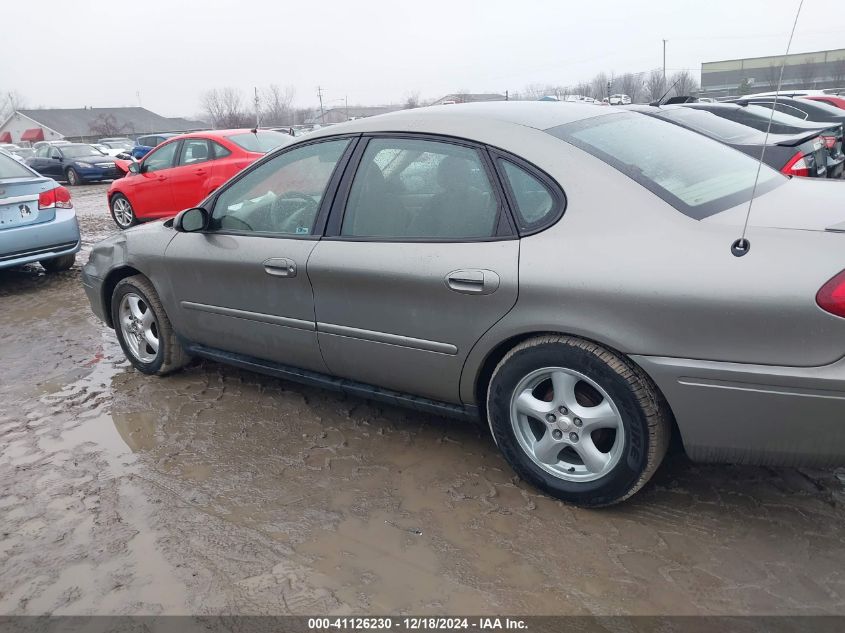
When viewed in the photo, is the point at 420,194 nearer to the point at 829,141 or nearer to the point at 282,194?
the point at 282,194

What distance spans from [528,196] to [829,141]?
626cm

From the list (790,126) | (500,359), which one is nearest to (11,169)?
(500,359)

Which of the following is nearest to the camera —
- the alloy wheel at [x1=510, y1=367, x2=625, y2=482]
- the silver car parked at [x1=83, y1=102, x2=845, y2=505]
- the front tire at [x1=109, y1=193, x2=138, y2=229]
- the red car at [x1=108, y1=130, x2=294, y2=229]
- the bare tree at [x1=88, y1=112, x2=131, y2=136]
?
the silver car parked at [x1=83, y1=102, x2=845, y2=505]

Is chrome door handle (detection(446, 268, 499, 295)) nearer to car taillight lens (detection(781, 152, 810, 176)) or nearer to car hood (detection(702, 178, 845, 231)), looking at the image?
car hood (detection(702, 178, 845, 231))

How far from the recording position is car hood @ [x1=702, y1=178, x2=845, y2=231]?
235 cm

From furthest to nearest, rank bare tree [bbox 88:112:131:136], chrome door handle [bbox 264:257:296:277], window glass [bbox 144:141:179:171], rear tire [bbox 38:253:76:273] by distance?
1. bare tree [bbox 88:112:131:136]
2. window glass [bbox 144:141:179:171]
3. rear tire [bbox 38:253:76:273]
4. chrome door handle [bbox 264:257:296:277]

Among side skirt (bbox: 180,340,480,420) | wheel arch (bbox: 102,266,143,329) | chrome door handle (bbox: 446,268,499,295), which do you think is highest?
chrome door handle (bbox: 446,268,499,295)

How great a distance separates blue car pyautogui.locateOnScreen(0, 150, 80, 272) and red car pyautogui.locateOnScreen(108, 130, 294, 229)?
2283 millimetres

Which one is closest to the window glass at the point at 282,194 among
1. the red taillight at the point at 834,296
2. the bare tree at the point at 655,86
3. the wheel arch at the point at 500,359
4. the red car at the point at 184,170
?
the wheel arch at the point at 500,359

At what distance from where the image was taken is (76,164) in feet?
69.3

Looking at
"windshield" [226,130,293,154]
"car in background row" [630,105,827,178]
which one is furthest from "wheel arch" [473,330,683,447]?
"windshield" [226,130,293,154]

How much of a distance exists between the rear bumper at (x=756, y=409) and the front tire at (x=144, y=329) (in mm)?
3042

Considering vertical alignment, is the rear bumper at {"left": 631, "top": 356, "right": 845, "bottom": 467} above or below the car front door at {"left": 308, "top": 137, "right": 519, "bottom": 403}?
below

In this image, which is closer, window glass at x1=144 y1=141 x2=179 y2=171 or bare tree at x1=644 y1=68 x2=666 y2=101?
window glass at x1=144 y1=141 x2=179 y2=171
